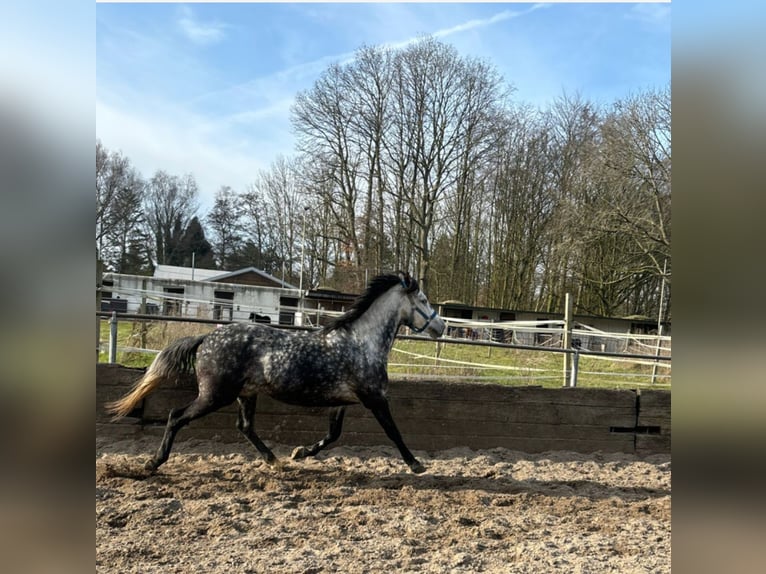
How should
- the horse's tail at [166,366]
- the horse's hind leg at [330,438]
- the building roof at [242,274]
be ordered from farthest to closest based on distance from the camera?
1. the building roof at [242,274]
2. the horse's hind leg at [330,438]
3. the horse's tail at [166,366]

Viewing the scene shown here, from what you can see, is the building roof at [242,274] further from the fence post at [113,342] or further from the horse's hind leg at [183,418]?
the horse's hind leg at [183,418]

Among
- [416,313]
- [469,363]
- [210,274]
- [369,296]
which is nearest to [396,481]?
[416,313]

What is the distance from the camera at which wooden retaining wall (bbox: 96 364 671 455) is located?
15.3 feet

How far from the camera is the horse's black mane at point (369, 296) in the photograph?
4.17m

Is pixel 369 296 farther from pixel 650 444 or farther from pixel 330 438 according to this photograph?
pixel 650 444

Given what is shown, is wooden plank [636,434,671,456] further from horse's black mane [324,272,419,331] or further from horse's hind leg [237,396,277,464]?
horse's hind leg [237,396,277,464]

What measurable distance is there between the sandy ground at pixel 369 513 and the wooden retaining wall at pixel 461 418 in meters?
0.16

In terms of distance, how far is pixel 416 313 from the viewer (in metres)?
4.29

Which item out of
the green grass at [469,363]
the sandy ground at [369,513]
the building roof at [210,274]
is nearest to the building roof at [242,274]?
the building roof at [210,274]

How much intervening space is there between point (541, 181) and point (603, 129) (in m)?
6.98

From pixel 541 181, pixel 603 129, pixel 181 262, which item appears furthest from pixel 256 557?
pixel 181 262

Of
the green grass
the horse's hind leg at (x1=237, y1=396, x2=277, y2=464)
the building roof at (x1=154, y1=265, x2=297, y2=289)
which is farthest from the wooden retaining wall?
the building roof at (x1=154, y1=265, x2=297, y2=289)
